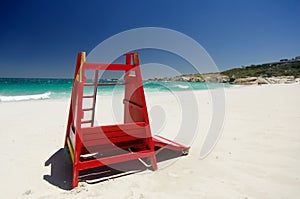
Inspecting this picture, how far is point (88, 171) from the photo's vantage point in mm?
2967

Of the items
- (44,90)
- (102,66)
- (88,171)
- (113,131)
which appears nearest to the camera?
(102,66)

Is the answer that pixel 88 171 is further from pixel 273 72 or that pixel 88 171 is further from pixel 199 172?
pixel 273 72

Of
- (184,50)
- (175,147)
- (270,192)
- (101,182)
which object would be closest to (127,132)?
(101,182)

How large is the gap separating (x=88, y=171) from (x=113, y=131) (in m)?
0.86

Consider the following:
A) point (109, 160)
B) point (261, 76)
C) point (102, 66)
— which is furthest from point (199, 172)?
point (261, 76)

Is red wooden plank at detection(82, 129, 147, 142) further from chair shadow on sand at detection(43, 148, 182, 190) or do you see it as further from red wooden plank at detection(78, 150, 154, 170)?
chair shadow on sand at detection(43, 148, 182, 190)

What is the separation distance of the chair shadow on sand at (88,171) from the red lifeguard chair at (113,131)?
202 mm

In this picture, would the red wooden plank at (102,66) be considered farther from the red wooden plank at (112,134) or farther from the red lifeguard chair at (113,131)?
the red wooden plank at (112,134)

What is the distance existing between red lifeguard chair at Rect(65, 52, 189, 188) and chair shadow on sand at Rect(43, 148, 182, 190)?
0.66 ft

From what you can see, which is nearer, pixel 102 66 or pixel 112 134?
pixel 102 66

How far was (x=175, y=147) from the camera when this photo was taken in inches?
134

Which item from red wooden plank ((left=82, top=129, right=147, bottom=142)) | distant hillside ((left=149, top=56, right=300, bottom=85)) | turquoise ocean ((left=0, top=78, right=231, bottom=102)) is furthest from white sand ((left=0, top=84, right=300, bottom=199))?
distant hillside ((left=149, top=56, right=300, bottom=85))

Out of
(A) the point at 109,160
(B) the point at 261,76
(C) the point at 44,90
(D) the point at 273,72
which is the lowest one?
(A) the point at 109,160

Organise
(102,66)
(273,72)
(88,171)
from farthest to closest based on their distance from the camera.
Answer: (273,72) < (88,171) < (102,66)
